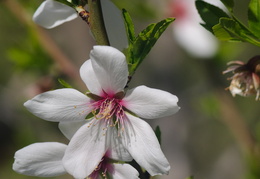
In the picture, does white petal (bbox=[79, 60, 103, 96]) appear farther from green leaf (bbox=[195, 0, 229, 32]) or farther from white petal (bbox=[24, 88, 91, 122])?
green leaf (bbox=[195, 0, 229, 32])

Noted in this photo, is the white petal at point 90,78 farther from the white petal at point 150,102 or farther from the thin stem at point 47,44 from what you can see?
the thin stem at point 47,44

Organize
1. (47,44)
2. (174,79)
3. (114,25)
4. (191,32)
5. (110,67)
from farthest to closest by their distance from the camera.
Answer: (174,79)
(191,32)
(47,44)
(114,25)
(110,67)

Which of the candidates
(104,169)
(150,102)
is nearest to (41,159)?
(104,169)

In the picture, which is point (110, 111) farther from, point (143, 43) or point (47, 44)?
point (47, 44)

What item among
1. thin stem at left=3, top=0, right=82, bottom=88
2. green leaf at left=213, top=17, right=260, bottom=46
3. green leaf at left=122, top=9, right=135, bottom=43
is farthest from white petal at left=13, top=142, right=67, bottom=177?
thin stem at left=3, top=0, right=82, bottom=88

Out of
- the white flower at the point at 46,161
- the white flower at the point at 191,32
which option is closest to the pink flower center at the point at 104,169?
the white flower at the point at 46,161

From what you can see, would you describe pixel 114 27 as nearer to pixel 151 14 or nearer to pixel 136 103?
pixel 136 103

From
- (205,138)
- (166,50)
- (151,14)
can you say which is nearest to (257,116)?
(205,138)
